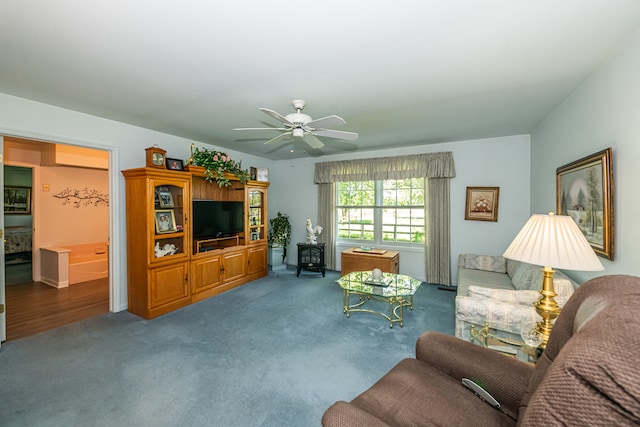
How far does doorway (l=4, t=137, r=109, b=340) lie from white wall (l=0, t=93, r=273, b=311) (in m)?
0.83

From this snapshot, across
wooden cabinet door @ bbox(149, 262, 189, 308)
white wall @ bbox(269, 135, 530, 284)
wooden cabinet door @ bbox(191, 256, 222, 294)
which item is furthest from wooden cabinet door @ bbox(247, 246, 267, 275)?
white wall @ bbox(269, 135, 530, 284)

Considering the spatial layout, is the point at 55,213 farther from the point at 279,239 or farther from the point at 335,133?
the point at 335,133

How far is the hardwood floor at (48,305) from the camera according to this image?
3.07 metres

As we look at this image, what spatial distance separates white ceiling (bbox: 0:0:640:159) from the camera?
1521 millimetres

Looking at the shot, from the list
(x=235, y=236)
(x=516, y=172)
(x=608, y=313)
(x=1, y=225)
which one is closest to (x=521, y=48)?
(x=608, y=313)

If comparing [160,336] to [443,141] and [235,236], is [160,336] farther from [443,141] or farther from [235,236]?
[443,141]

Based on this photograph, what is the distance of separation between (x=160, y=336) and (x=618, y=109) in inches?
172

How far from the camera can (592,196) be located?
2271 mm

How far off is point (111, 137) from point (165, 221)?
1.24m

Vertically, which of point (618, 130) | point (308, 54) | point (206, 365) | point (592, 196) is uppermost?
point (308, 54)

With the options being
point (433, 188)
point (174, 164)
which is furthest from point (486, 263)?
point (174, 164)

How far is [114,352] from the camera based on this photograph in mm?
2521

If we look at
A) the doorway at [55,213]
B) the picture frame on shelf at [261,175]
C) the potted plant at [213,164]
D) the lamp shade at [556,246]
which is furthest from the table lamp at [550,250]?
the doorway at [55,213]

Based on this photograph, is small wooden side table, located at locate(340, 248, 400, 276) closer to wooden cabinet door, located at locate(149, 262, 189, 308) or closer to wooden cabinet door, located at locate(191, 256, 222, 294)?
wooden cabinet door, located at locate(191, 256, 222, 294)
